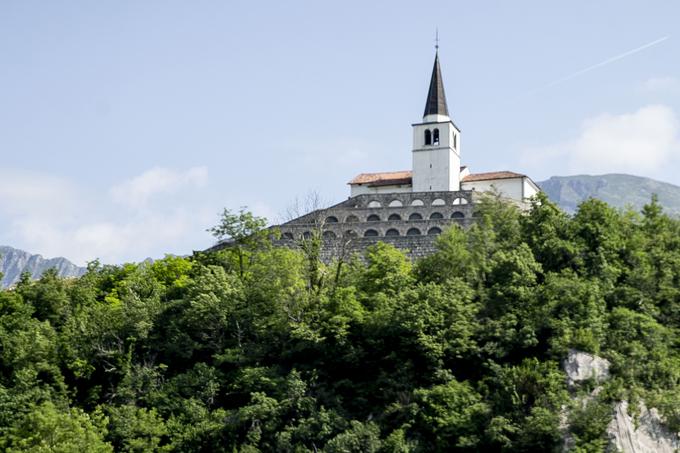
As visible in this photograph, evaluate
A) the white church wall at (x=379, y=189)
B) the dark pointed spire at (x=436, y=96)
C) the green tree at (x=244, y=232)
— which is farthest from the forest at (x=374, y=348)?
the dark pointed spire at (x=436, y=96)

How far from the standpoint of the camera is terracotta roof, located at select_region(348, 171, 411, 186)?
79.7 meters

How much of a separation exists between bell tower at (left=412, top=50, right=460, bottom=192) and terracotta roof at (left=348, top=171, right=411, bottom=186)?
153cm

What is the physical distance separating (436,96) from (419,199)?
48.2 ft

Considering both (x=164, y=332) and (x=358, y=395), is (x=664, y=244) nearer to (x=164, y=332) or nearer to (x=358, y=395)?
(x=358, y=395)

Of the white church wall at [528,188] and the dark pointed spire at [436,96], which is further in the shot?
the dark pointed spire at [436,96]

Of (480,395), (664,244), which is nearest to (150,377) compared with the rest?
(480,395)

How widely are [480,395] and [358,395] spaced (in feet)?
18.5

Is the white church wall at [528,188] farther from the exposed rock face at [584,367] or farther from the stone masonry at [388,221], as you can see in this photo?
the exposed rock face at [584,367]

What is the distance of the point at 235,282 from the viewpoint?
49.2m

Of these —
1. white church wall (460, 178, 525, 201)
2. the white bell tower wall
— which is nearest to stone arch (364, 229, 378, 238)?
the white bell tower wall

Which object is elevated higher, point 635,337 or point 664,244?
point 664,244

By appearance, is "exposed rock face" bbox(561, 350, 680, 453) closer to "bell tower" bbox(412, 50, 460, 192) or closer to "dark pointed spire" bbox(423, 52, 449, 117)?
"bell tower" bbox(412, 50, 460, 192)

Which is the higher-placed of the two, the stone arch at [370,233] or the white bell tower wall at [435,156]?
the white bell tower wall at [435,156]

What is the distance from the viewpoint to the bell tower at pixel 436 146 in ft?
255
